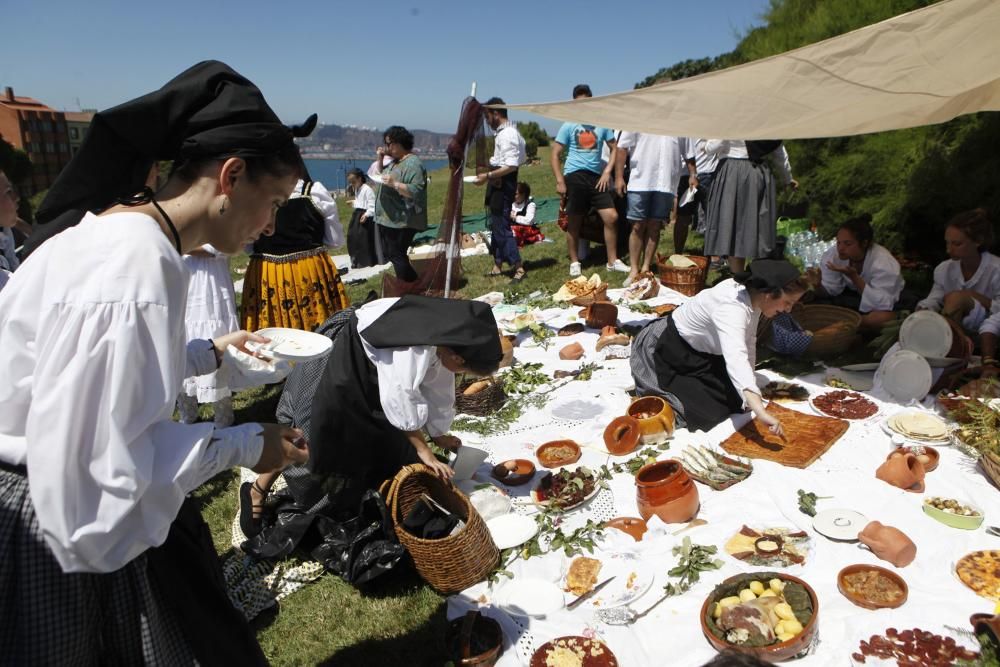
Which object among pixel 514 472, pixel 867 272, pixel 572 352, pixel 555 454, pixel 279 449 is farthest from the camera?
pixel 572 352

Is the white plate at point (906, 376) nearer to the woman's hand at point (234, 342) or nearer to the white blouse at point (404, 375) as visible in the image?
the white blouse at point (404, 375)

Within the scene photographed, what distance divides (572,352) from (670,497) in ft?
7.56

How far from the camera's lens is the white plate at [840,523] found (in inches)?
113

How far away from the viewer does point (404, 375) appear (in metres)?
2.74

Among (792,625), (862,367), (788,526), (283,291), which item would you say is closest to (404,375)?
(792,625)

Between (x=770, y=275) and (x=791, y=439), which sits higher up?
(x=770, y=275)

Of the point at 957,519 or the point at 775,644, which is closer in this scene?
the point at 775,644

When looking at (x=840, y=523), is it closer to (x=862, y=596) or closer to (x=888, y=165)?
(x=862, y=596)

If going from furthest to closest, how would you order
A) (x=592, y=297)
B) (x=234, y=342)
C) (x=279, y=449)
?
(x=592, y=297) → (x=234, y=342) → (x=279, y=449)

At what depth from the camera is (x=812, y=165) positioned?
7.79 meters

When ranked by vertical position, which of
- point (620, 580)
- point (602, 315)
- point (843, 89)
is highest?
point (843, 89)

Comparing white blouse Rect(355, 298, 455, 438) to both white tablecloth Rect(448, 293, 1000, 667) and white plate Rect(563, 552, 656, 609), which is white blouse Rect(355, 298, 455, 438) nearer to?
white tablecloth Rect(448, 293, 1000, 667)

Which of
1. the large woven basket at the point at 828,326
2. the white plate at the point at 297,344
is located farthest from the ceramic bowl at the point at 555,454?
the large woven basket at the point at 828,326

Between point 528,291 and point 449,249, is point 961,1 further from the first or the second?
point 528,291
